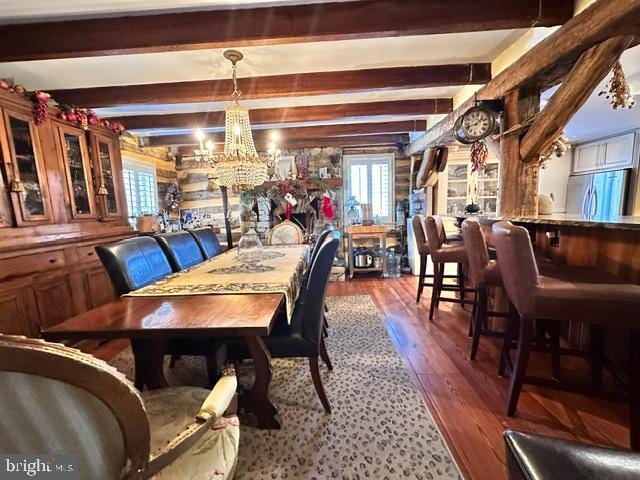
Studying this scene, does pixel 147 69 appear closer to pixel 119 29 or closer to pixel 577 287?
pixel 119 29

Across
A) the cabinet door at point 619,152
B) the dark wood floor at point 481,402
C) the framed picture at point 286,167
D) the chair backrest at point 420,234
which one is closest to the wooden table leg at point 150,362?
the dark wood floor at point 481,402

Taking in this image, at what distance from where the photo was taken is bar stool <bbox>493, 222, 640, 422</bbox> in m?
1.21

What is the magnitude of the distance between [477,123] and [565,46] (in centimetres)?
85

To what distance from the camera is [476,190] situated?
15.8 ft

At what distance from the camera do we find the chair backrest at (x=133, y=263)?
63.7 inches

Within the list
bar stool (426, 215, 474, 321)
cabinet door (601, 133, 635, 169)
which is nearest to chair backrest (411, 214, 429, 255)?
bar stool (426, 215, 474, 321)

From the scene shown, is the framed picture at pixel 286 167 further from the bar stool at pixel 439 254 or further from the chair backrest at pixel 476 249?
the chair backrest at pixel 476 249

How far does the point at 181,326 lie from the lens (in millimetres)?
1106

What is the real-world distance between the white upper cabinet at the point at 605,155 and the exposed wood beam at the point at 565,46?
3.80m

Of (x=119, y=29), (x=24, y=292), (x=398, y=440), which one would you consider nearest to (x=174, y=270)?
(x=24, y=292)

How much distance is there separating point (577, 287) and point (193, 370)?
7.98ft

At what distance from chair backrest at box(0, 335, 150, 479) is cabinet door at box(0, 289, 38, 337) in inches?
78.9

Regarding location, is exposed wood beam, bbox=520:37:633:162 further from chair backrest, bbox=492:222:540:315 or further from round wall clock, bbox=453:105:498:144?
chair backrest, bbox=492:222:540:315

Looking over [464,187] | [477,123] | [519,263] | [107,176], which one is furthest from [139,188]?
[464,187]
